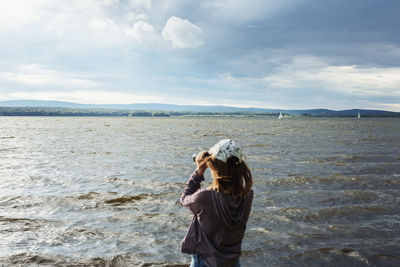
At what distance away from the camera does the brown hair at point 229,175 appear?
3846 millimetres

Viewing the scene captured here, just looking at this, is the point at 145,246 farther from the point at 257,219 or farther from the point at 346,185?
the point at 346,185

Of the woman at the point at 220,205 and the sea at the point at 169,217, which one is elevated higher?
the woman at the point at 220,205

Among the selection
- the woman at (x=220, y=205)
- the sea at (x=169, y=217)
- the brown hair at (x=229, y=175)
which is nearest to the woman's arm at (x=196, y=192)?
the woman at (x=220, y=205)

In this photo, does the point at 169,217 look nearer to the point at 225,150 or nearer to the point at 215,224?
the point at 215,224

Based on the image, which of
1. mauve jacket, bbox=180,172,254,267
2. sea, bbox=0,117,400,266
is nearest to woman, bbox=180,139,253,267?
mauve jacket, bbox=180,172,254,267

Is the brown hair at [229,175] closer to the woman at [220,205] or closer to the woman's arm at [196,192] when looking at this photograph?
the woman at [220,205]

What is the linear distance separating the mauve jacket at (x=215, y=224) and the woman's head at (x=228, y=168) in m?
0.11

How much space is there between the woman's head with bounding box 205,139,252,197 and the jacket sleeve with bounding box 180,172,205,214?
0.22 m

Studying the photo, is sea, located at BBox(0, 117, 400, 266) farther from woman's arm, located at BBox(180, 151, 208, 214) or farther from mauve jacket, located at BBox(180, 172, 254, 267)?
woman's arm, located at BBox(180, 151, 208, 214)

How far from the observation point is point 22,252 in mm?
7598

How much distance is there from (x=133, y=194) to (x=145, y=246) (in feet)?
17.1

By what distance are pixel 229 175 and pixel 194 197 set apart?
538 millimetres

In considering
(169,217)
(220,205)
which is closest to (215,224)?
(220,205)

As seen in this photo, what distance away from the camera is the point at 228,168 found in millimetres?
3875
